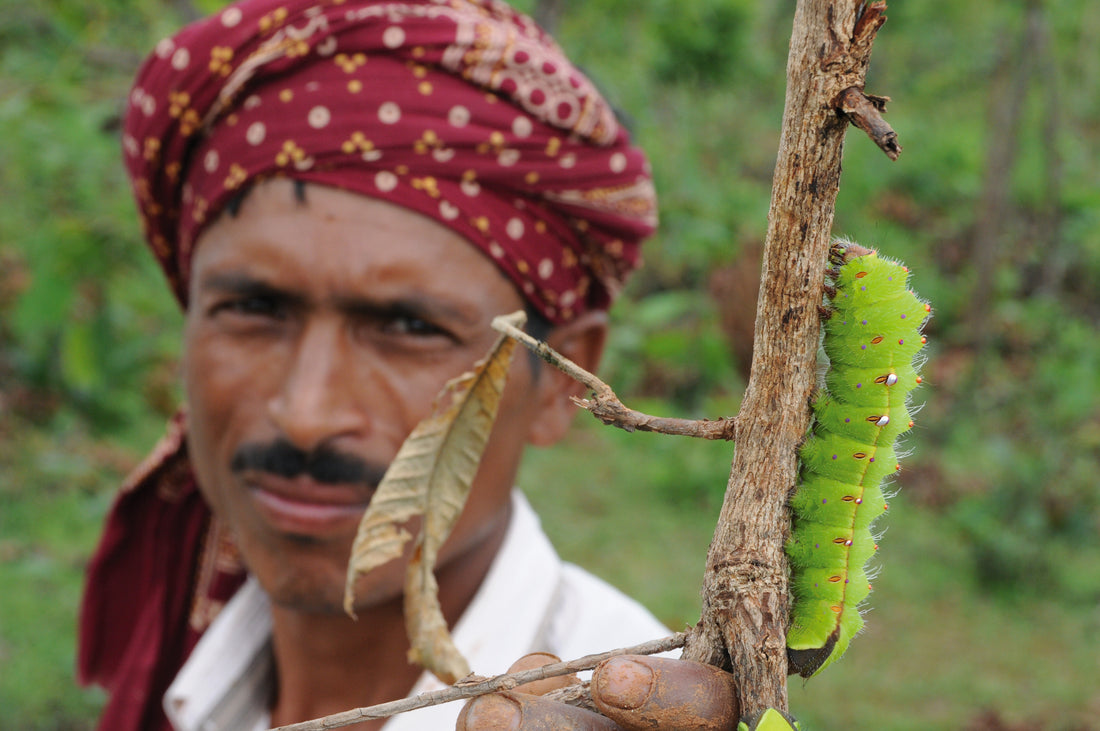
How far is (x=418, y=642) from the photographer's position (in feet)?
2.30

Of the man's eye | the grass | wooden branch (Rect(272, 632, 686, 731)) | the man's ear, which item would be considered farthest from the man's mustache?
the grass

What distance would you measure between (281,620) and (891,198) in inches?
415

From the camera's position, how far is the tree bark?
578mm

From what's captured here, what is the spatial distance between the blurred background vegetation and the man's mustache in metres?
0.80

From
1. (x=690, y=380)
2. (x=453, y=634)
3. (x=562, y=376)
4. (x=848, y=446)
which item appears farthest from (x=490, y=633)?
(x=690, y=380)

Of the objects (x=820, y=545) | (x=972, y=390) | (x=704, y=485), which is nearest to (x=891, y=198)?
(x=972, y=390)

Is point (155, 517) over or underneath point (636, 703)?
underneath

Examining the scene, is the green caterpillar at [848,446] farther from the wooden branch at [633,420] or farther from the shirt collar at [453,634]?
the shirt collar at [453,634]

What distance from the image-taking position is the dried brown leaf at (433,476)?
0.74m

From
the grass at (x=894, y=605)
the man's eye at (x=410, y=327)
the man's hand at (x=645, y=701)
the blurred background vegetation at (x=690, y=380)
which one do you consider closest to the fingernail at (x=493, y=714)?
the man's hand at (x=645, y=701)

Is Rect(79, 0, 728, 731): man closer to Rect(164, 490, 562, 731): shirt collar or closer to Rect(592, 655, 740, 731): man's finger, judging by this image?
Rect(164, 490, 562, 731): shirt collar

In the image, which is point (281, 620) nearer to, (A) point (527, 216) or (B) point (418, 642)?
(A) point (527, 216)

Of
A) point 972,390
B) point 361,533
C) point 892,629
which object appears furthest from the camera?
point 972,390

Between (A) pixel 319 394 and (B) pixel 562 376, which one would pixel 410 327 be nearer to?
(A) pixel 319 394
